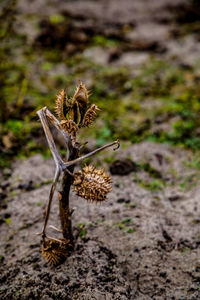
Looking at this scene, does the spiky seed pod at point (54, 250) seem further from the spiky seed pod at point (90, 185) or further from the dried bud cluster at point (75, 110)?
the dried bud cluster at point (75, 110)

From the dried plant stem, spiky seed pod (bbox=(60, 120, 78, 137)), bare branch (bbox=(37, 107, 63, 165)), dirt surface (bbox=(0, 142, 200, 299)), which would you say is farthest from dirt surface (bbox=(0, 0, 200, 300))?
spiky seed pod (bbox=(60, 120, 78, 137))

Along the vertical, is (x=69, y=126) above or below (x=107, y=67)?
below

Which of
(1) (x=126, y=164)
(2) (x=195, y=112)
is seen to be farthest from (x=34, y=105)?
(2) (x=195, y=112)

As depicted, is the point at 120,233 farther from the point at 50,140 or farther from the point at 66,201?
the point at 50,140

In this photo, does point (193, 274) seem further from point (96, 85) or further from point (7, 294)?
point (96, 85)

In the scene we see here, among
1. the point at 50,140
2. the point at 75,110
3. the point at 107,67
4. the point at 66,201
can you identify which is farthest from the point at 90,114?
the point at 107,67

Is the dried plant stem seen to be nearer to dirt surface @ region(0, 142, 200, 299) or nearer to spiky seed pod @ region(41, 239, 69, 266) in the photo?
spiky seed pod @ region(41, 239, 69, 266)

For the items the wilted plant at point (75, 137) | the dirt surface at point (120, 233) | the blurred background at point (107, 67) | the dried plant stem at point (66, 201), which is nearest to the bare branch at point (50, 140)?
the wilted plant at point (75, 137)
